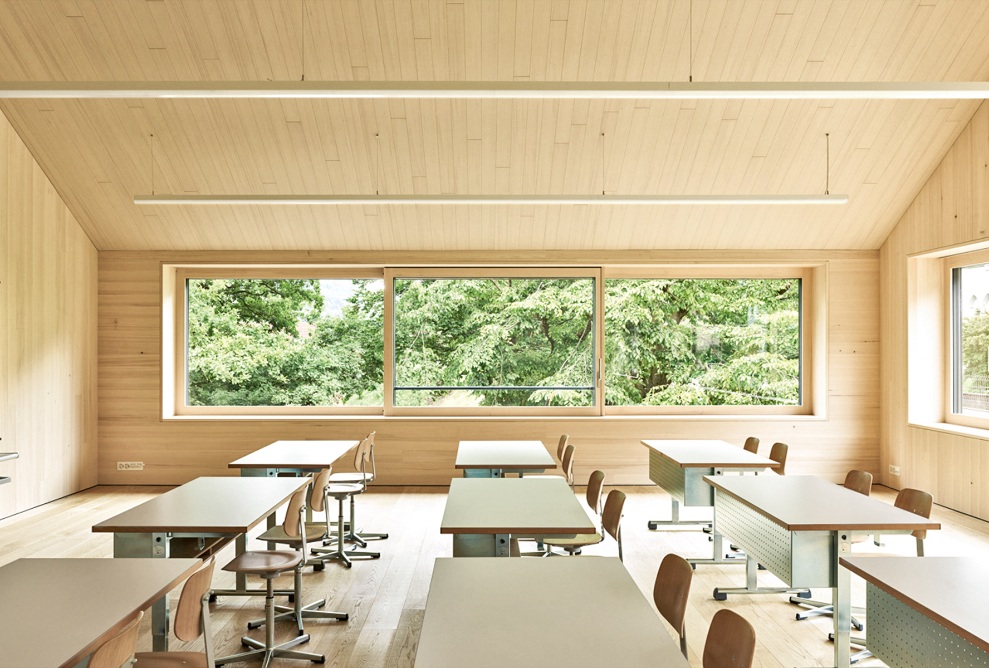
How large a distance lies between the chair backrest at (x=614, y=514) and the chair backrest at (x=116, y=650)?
2.41 meters

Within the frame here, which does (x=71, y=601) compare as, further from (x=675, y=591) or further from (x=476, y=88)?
(x=476, y=88)

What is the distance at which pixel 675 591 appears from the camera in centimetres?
253

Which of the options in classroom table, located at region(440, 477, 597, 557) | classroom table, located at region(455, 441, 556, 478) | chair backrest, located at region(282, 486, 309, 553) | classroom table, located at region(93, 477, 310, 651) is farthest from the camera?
classroom table, located at region(455, 441, 556, 478)

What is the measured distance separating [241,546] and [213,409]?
16.0ft

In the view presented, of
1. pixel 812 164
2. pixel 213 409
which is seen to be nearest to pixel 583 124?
pixel 812 164

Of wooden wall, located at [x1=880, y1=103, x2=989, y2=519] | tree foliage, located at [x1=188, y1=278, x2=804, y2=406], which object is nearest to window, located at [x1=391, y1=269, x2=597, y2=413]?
tree foliage, located at [x1=188, y1=278, x2=804, y2=406]

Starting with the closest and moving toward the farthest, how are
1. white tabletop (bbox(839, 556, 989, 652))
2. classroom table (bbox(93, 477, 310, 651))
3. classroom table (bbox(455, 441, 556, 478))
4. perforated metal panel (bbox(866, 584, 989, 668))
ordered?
white tabletop (bbox(839, 556, 989, 652)) < perforated metal panel (bbox(866, 584, 989, 668)) < classroom table (bbox(93, 477, 310, 651)) < classroom table (bbox(455, 441, 556, 478))

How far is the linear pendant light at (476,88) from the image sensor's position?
4105 mm

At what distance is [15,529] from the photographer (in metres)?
6.29

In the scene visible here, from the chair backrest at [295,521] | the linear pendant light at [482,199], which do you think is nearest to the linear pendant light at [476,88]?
the linear pendant light at [482,199]

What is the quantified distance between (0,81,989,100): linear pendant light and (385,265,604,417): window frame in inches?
171

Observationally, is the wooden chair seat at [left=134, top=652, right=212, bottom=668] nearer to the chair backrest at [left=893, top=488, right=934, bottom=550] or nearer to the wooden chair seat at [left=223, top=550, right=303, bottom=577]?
the wooden chair seat at [left=223, top=550, right=303, bottom=577]

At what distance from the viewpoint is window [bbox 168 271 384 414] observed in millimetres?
8719

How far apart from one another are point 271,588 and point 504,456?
236 centimetres
